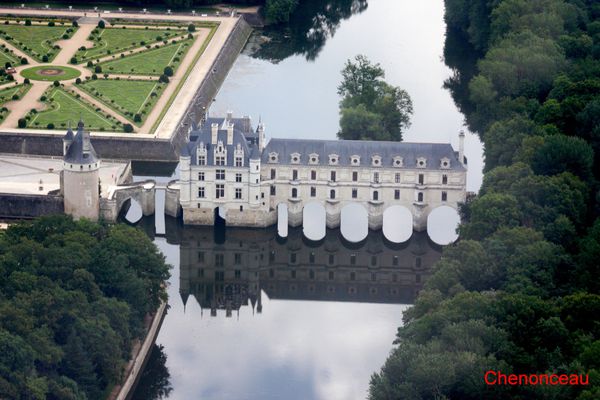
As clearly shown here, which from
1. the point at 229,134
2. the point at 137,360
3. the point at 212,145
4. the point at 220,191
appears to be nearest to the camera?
the point at 137,360

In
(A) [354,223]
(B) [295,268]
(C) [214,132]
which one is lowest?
(B) [295,268]

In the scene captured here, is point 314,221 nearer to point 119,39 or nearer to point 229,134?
point 229,134

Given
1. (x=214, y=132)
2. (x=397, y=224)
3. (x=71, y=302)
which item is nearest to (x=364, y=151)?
(x=397, y=224)

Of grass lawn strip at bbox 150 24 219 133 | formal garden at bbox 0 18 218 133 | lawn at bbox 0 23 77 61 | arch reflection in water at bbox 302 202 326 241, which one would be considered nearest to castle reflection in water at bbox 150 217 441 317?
arch reflection in water at bbox 302 202 326 241

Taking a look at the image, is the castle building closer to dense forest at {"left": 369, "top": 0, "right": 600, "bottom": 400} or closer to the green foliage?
dense forest at {"left": 369, "top": 0, "right": 600, "bottom": 400}


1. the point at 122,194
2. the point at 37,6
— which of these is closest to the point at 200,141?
the point at 122,194

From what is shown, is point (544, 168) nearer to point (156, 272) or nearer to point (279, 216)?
point (279, 216)

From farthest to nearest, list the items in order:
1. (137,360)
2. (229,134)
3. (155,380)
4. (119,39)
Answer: (119,39)
(229,134)
(137,360)
(155,380)
